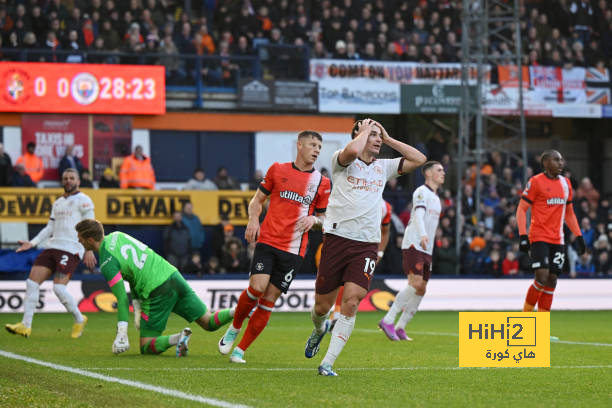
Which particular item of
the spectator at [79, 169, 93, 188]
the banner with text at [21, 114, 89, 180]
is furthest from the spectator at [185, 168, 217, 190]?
the banner with text at [21, 114, 89, 180]

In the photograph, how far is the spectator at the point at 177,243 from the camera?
2228cm

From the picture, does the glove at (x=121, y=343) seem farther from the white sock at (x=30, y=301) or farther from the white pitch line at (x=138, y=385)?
the white sock at (x=30, y=301)

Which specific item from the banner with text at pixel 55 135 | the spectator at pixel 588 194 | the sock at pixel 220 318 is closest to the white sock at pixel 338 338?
the sock at pixel 220 318

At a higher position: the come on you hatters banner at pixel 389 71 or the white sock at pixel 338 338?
the come on you hatters banner at pixel 389 71

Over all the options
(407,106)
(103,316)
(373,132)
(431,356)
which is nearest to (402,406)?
(373,132)

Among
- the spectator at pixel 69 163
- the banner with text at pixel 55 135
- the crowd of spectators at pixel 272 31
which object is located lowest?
the spectator at pixel 69 163

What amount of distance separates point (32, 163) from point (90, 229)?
16.0 m

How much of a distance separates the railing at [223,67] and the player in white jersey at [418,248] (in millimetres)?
15134

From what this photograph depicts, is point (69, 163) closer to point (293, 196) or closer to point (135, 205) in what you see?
point (135, 205)

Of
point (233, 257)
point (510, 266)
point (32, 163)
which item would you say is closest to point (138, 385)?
point (233, 257)

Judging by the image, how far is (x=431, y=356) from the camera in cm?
1059

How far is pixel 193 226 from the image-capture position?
22.9m

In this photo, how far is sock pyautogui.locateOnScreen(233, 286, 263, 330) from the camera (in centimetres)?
974

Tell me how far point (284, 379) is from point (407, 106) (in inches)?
894
